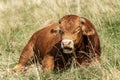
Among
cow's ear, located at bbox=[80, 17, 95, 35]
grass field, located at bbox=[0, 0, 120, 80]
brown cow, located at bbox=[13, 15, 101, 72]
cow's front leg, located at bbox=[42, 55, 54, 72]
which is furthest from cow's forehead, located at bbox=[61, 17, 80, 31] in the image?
cow's front leg, located at bbox=[42, 55, 54, 72]

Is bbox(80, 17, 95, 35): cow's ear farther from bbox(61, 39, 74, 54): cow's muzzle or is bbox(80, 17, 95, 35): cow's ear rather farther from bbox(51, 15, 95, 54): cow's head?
bbox(61, 39, 74, 54): cow's muzzle

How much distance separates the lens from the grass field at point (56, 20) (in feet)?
18.2

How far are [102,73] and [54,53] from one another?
4.36 ft

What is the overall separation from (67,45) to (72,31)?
35 cm

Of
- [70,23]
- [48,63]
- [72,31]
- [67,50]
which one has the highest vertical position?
[70,23]

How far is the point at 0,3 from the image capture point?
15117 mm

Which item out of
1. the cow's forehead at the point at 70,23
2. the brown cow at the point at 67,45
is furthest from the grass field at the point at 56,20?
the cow's forehead at the point at 70,23

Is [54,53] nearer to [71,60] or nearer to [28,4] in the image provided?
[71,60]

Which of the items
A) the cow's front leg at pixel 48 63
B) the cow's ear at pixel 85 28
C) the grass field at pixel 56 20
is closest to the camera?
the grass field at pixel 56 20

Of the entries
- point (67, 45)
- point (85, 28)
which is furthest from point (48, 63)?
point (67, 45)

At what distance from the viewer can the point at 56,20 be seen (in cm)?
947

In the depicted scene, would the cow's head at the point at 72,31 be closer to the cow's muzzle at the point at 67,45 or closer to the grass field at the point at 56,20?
the cow's muzzle at the point at 67,45

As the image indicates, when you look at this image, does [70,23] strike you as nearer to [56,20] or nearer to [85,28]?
[85,28]

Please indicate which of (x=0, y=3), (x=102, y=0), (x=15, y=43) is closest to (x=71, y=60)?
(x=15, y=43)
